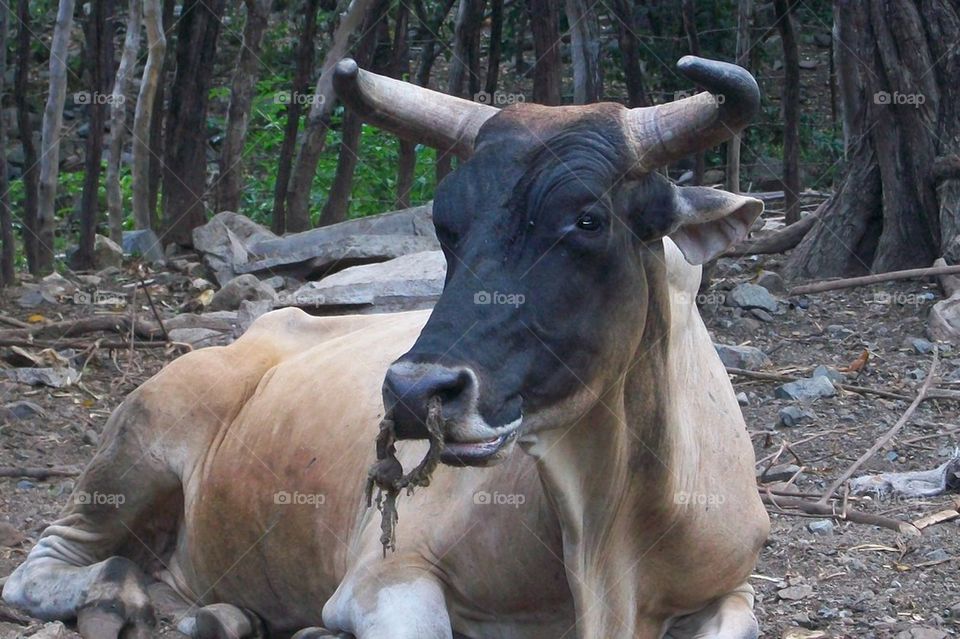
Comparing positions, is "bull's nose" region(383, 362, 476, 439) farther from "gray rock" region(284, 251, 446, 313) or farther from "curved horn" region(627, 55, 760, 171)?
"gray rock" region(284, 251, 446, 313)

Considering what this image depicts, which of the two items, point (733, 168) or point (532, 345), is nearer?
point (532, 345)

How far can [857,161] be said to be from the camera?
9422 millimetres

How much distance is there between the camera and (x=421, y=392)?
2955 millimetres

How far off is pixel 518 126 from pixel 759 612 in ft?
6.21

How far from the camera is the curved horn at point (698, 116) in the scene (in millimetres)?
3277

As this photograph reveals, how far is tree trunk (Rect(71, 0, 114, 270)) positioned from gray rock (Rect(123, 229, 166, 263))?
452mm

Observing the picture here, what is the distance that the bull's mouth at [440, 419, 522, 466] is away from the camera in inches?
121

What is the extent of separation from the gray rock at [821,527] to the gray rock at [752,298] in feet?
11.5

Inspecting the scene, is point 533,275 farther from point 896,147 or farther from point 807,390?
point 896,147

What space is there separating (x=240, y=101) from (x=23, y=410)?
14.9 ft

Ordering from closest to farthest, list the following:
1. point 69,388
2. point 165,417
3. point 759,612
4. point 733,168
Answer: point 759,612, point 165,417, point 69,388, point 733,168

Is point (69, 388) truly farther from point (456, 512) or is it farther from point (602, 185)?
point (602, 185)

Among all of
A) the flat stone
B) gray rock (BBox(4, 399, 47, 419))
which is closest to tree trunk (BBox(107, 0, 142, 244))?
gray rock (BBox(4, 399, 47, 419))

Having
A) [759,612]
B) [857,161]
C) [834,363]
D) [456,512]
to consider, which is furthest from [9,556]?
[857,161]
